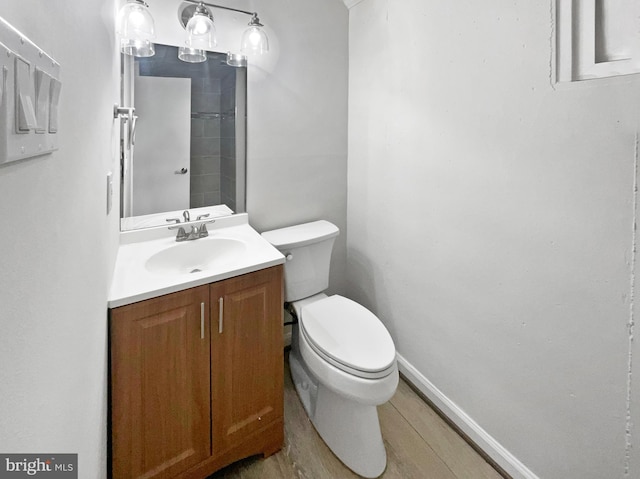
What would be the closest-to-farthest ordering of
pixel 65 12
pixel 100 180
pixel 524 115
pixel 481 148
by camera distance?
1. pixel 65 12
2. pixel 100 180
3. pixel 524 115
4. pixel 481 148

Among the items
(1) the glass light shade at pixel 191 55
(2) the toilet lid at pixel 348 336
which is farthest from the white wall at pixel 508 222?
(1) the glass light shade at pixel 191 55

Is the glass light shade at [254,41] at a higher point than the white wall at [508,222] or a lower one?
higher

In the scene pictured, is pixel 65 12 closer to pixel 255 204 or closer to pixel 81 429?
pixel 81 429

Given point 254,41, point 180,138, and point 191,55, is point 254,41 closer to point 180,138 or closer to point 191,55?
point 191,55

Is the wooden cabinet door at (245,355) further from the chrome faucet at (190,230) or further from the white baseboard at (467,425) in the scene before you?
the white baseboard at (467,425)

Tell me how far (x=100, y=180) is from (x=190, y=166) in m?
0.84

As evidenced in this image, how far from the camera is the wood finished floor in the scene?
1.42 m

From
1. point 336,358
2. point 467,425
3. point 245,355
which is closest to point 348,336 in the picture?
point 336,358

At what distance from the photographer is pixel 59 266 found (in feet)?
1.66

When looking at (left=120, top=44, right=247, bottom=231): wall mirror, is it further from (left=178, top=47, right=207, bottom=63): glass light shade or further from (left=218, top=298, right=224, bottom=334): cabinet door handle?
(left=218, top=298, right=224, bottom=334): cabinet door handle

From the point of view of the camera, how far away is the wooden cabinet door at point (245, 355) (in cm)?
128

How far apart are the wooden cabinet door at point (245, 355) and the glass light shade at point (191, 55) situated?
1.09m

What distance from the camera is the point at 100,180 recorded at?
92 centimetres

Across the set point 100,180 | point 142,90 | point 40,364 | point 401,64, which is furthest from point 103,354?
point 401,64
